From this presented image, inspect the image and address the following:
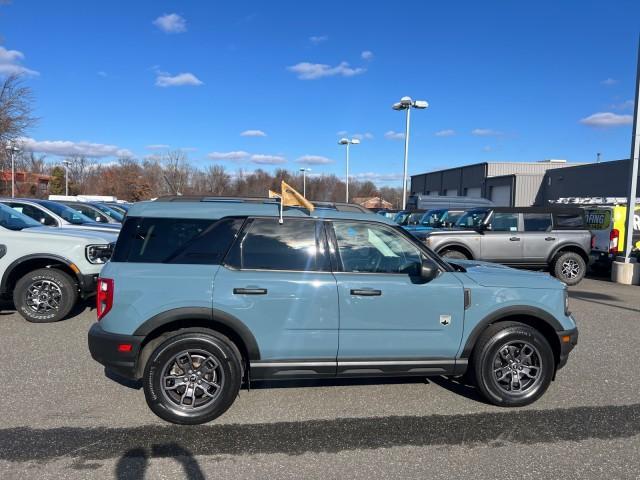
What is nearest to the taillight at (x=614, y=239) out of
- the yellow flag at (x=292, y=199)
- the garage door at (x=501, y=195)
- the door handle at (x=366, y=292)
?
the door handle at (x=366, y=292)

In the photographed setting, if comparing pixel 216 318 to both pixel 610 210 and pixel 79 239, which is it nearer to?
pixel 79 239

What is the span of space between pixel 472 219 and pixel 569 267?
251 cm

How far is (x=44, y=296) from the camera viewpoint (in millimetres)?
6586

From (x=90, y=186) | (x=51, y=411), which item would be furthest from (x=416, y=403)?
(x=90, y=186)

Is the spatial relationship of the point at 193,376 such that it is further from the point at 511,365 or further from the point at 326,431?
the point at 511,365

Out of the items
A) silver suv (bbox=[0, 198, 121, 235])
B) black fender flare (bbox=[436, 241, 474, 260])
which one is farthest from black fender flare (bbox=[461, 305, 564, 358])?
silver suv (bbox=[0, 198, 121, 235])

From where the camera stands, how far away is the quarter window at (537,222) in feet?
36.2

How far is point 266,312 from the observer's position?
3703 millimetres

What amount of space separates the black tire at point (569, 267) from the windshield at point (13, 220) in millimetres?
10892

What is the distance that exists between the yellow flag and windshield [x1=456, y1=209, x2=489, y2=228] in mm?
8090

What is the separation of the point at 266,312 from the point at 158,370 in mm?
974

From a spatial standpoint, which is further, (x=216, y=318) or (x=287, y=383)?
(x=287, y=383)

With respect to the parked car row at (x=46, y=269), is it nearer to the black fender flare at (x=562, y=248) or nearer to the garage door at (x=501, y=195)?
the black fender flare at (x=562, y=248)

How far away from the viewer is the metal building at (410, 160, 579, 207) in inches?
1644
